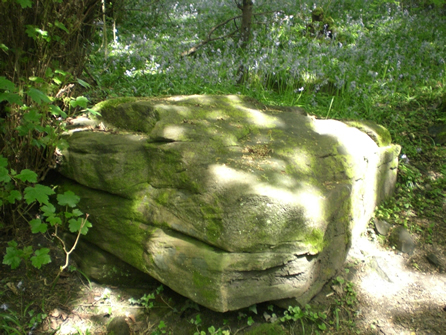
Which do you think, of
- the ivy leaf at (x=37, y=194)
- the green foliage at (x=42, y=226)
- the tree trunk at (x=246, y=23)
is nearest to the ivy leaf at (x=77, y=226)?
the green foliage at (x=42, y=226)

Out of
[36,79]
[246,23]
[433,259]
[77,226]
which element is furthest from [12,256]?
[246,23]

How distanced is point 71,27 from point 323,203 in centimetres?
256

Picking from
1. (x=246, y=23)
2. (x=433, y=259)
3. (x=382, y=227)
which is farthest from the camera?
(x=246, y=23)

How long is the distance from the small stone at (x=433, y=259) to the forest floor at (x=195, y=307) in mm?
237

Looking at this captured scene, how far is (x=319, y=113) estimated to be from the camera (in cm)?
514

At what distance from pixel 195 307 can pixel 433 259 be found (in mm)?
2517

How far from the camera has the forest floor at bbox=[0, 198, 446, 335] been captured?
2.58m

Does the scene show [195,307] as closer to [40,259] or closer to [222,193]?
[222,193]

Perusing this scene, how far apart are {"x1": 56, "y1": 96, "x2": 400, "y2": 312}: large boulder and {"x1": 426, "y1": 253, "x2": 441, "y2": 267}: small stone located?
2.36 ft

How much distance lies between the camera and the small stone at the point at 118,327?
2.60m

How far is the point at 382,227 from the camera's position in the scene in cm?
381

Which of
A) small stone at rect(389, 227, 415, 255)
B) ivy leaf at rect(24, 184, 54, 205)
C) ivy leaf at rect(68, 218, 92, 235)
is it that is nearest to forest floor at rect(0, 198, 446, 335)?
small stone at rect(389, 227, 415, 255)

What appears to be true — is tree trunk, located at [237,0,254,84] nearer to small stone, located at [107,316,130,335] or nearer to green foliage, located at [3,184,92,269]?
green foliage, located at [3,184,92,269]

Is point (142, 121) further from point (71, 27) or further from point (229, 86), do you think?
point (229, 86)
